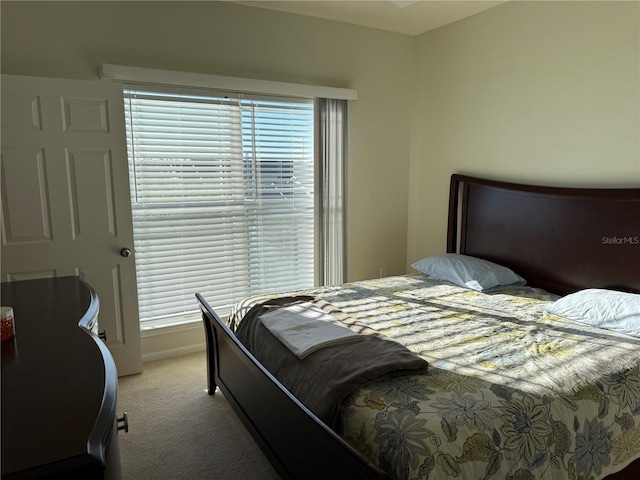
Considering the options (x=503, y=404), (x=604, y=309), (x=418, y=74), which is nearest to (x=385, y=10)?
(x=418, y=74)

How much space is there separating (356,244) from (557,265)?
1707mm

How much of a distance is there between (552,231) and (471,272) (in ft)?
2.01

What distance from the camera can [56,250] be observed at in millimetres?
2834

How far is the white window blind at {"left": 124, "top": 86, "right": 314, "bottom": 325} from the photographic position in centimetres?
326

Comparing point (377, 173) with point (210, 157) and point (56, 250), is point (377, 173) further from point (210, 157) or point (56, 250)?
point (56, 250)

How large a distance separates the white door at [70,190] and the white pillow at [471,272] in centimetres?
224

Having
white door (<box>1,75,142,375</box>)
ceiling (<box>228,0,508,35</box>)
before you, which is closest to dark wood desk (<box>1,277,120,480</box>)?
white door (<box>1,75,142,375</box>)

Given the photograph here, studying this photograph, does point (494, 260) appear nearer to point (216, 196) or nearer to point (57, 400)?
point (216, 196)

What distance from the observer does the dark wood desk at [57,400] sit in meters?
0.80

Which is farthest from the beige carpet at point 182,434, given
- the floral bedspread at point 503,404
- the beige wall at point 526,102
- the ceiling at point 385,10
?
the ceiling at point 385,10

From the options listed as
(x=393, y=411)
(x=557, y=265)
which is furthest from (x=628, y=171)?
(x=393, y=411)

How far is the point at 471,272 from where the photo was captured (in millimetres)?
3182

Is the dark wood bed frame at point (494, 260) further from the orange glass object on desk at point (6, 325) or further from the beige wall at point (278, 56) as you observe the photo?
the orange glass object on desk at point (6, 325)

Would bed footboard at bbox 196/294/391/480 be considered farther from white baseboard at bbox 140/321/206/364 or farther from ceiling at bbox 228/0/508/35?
ceiling at bbox 228/0/508/35
